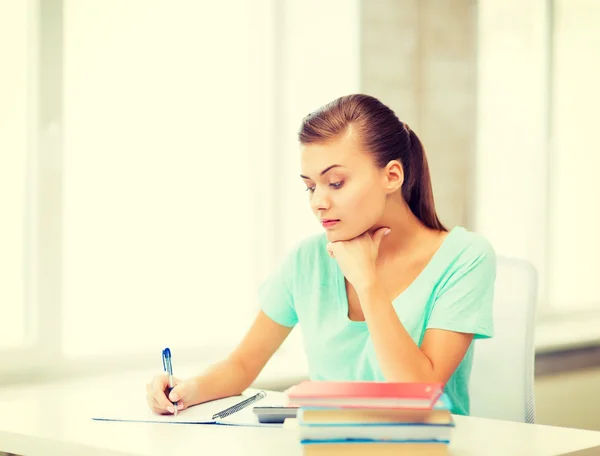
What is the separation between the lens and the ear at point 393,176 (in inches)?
64.7

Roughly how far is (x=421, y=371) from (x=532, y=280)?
1.37ft

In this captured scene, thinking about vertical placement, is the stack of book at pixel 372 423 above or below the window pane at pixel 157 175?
below

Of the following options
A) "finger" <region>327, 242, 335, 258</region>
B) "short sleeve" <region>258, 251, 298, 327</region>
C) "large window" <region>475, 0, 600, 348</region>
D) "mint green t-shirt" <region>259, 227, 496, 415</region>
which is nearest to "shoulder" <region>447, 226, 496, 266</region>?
"mint green t-shirt" <region>259, 227, 496, 415</region>

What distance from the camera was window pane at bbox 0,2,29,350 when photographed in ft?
6.63

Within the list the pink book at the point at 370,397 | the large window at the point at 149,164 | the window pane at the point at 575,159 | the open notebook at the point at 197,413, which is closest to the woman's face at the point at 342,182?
the open notebook at the point at 197,413

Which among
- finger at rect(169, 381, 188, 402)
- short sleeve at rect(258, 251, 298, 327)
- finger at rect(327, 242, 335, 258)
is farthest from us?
short sleeve at rect(258, 251, 298, 327)

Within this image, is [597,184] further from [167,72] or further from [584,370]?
[167,72]

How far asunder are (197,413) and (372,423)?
1.67 ft

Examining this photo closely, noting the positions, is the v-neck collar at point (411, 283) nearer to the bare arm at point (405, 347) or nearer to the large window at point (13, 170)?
the bare arm at point (405, 347)

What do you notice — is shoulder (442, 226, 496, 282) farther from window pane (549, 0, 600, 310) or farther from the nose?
window pane (549, 0, 600, 310)

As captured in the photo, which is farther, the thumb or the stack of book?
the thumb

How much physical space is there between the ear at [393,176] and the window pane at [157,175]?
2.97 feet

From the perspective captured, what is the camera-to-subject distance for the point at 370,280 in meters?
1.57

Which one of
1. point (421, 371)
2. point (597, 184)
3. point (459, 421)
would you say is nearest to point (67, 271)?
point (421, 371)
